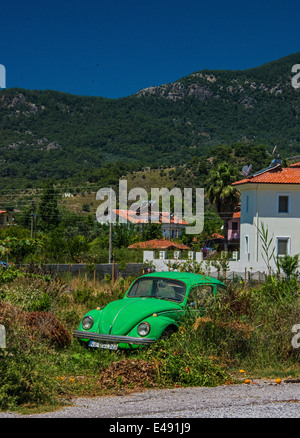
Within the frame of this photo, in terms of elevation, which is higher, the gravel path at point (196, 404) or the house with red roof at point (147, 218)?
the house with red roof at point (147, 218)

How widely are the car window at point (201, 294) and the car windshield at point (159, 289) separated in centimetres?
19

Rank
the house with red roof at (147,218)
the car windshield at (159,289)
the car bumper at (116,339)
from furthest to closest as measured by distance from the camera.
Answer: the house with red roof at (147,218) < the car windshield at (159,289) < the car bumper at (116,339)

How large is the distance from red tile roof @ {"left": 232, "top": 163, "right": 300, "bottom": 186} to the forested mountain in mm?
61009

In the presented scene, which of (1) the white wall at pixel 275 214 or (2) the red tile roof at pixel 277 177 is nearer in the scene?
(2) the red tile roof at pixel 277 177

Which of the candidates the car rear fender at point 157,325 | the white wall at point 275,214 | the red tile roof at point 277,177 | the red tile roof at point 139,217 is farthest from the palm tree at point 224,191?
the car rear fender at point 157,325

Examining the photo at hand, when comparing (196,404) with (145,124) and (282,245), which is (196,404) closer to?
(282,245)

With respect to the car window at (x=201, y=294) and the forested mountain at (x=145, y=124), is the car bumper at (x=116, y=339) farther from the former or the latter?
the forested mountain at (x=145, y=124)

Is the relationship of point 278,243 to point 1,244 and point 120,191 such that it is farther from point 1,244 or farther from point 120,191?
point 120,191

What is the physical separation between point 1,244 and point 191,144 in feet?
423

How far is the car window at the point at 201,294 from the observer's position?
33.0 ft

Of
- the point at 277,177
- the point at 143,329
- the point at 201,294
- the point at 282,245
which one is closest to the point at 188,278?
the point at 201,294

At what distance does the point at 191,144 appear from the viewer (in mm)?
134375

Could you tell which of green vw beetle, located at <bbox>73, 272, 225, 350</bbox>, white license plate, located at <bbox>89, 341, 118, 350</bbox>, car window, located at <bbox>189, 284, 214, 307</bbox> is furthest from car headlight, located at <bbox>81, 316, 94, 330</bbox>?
car window, located at <bbox>189, 284, 214, 307</bbox>

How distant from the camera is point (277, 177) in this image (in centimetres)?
3938
